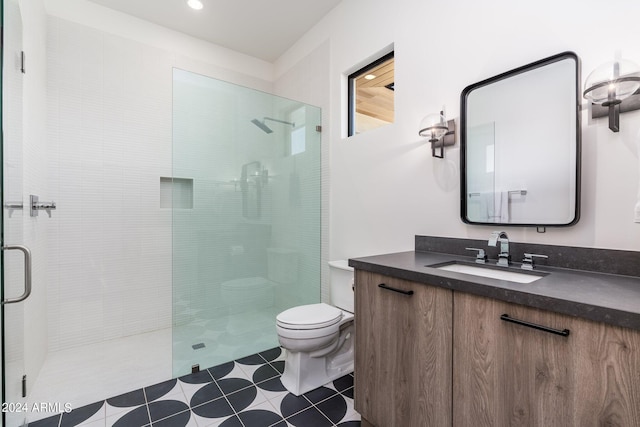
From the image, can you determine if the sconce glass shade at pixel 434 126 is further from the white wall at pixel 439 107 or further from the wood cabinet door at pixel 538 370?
the wood cabinet door at pixel 538 370

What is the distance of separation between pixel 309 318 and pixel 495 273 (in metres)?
1.06

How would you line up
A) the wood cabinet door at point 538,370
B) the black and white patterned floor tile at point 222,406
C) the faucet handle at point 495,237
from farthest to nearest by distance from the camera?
1. the black and white patterned floor tile at point 222,406
2. the faucet handle at point 495,237
3. the wood cabinet door at point 538,370

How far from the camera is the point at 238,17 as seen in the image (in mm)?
2617

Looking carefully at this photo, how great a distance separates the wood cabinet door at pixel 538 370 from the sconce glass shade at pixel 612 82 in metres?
0.87

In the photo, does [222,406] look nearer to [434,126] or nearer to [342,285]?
[342,285]

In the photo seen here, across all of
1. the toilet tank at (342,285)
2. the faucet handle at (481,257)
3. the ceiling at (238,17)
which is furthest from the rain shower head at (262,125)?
the faucet handle at (481,257)

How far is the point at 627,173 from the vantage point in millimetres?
1127

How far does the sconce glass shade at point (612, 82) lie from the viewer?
1.06m

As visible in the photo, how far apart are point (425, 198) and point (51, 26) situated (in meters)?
3.06

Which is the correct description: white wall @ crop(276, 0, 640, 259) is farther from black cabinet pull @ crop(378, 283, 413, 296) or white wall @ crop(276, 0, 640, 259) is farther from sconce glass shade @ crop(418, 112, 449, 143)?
black cabinet pull @ crop(378, 283, 413, 296)

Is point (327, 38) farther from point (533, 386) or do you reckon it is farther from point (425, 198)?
point (533, 386)

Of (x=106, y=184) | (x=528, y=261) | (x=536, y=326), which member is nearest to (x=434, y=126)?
(x=528, y=261)

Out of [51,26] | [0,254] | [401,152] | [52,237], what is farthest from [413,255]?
[51,26]

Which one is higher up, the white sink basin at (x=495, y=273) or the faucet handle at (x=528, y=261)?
the faucet handle at (x=528, y=261)
